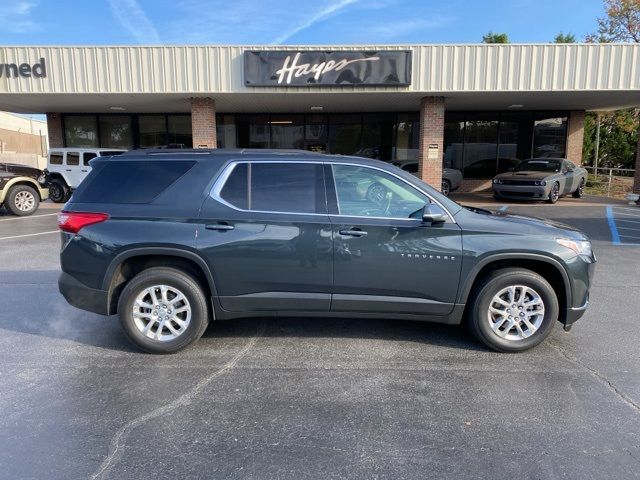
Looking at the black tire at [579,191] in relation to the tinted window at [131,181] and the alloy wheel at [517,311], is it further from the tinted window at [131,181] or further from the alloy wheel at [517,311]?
the tinted window at [131,181]

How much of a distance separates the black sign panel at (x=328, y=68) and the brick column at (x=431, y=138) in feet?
6.03

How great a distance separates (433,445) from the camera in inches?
112

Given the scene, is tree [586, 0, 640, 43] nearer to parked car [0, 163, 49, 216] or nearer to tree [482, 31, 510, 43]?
tree [482, 31, 510, 43]

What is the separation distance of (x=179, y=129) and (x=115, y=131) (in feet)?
9.66

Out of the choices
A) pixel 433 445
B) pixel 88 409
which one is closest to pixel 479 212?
pixel 433 445

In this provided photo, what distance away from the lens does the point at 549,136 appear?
20031 mm

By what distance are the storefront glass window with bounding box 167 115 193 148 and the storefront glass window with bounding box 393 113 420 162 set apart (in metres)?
9.24

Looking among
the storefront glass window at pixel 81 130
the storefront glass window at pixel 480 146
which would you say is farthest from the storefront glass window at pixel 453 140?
the storefront glass window at pixel 81 130

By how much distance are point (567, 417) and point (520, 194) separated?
1409 centimetres

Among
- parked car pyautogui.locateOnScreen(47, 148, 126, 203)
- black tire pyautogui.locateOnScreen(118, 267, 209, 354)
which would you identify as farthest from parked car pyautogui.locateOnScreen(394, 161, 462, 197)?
black tire pyautogui.locateOnScreen(118, 267, 209, 354)

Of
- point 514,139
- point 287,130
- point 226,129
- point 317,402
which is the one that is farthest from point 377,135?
point 317,402

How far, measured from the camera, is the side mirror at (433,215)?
3.88 metres

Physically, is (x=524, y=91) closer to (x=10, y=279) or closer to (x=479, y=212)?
(x=479, y=212)

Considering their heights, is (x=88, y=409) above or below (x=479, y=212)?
below
